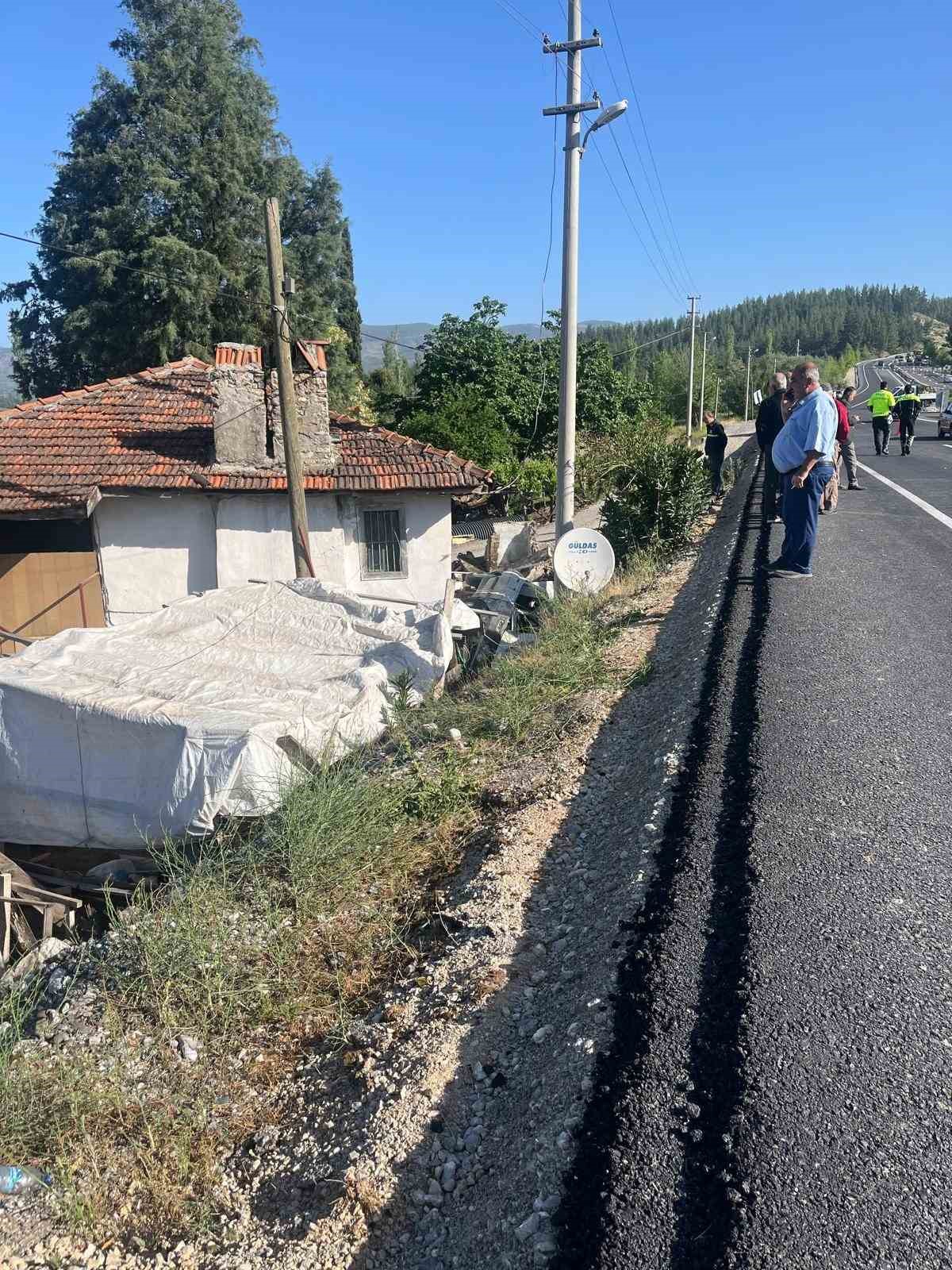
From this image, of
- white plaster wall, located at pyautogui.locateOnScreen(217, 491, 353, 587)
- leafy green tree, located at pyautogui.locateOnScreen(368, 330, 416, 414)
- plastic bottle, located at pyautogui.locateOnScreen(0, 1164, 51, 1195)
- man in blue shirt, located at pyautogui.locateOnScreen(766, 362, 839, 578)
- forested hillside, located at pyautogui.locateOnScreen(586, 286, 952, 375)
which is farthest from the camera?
forested hillside, located at pyautogui.locateOnScreen(586, 286, 952, 375)

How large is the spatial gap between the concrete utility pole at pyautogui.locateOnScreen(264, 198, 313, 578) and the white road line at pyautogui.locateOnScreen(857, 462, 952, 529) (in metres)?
8.89

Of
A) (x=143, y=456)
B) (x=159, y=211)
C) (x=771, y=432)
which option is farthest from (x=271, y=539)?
(x=159, y=211)

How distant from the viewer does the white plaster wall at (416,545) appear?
53.4 feet

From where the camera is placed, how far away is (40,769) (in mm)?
7922

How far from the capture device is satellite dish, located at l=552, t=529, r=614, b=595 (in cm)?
1182

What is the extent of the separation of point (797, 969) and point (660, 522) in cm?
978

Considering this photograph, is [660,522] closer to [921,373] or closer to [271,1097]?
[271,1097]

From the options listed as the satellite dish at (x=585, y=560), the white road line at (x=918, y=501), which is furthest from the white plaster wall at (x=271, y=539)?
the white road line at (x=918, y=501)

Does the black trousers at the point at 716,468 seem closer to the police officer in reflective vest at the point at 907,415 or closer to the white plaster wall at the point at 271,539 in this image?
the white plaster wall at the point at 271,539

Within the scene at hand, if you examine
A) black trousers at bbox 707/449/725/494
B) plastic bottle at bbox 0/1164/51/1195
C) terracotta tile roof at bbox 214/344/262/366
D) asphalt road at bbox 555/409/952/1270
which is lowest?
plastic bottle at bbox 0/1164/51/1195

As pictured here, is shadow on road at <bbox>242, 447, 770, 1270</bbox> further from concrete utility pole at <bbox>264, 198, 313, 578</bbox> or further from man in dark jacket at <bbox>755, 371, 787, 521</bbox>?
concrete utility pole at <bbox>264, 198, 313, 578</bbox>

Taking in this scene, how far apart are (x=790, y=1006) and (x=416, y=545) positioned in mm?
14184

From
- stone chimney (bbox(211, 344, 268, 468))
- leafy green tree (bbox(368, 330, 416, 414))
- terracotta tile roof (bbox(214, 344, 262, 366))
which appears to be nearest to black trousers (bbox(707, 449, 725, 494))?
stone chimney (bbox(211, 344, 268, 468))

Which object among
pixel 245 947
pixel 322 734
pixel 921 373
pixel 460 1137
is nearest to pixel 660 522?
pixel 322 734
